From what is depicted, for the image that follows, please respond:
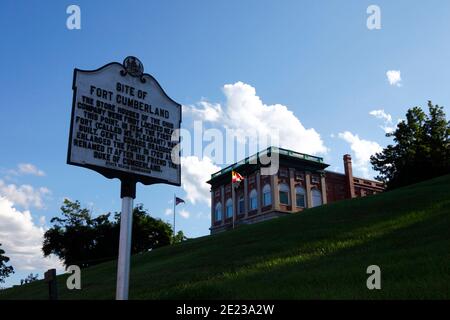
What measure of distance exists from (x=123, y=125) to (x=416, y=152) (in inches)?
1891

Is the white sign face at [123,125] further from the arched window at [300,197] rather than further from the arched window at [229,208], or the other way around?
the arched window at [229,208]

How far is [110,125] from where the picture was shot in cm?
852

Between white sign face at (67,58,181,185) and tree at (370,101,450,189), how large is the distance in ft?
145

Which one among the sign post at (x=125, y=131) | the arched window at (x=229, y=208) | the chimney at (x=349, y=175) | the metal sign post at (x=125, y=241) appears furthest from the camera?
the chimney at (x=349, y=175)

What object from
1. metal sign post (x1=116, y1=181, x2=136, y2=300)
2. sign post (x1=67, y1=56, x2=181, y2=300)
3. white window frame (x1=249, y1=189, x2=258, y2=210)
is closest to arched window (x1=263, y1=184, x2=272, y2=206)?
white window frame (x1=249, y1=189, x2=258, y2=210)

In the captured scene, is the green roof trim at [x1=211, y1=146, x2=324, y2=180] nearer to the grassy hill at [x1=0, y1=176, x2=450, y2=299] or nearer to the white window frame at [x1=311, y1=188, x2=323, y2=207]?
the white window frame at [x1=311, y1=188, x2=323, y2=207]

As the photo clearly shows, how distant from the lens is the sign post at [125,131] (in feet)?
26.5

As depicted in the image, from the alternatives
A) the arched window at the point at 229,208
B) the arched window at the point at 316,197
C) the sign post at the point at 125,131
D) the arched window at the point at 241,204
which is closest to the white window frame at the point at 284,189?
the arched window at the point at 316,197

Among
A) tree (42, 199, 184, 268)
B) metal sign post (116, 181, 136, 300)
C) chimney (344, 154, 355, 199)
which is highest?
chimney (344, 154, 355, 199)

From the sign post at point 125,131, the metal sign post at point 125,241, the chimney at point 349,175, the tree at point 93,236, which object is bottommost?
the metal sign post at point 125,241

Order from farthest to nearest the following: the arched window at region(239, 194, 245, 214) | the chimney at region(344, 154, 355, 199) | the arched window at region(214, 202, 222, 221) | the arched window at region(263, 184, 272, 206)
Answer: the arched window at region(214, 202, 222, 221)
the chimney at region(344, 154, 355, 199)
the arched window at region(239, 194, 245, 214)
the arched window at region(263, 184, 272, 206)

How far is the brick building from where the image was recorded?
2452 inches

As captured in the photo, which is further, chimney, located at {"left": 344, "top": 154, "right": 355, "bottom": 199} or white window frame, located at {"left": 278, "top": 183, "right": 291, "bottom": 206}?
chimney, located at {"left": 344, "top": 154, "right": 355, "bottom": 199}
